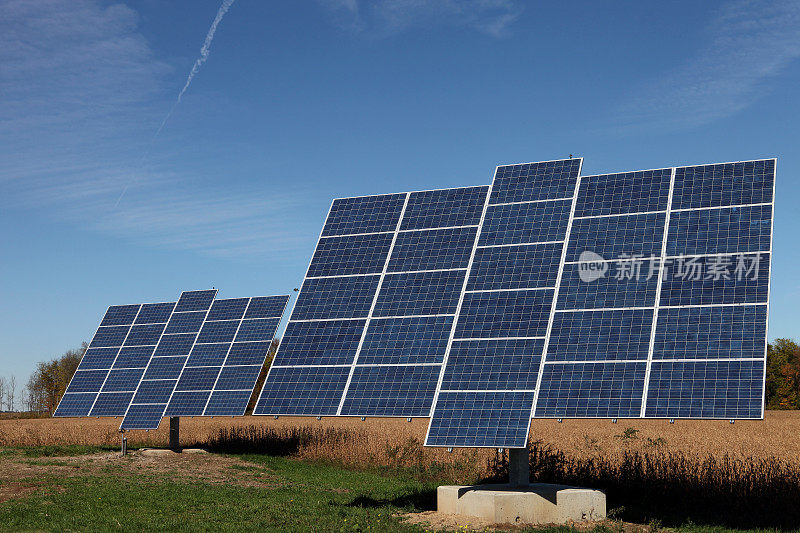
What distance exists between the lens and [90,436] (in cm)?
4631

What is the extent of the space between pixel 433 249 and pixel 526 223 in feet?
10.3

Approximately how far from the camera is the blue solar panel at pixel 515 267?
21.6 m

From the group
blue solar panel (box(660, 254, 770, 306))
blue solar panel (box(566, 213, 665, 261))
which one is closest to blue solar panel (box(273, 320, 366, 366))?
blue solar panel (box(566, 213, 665, 261))

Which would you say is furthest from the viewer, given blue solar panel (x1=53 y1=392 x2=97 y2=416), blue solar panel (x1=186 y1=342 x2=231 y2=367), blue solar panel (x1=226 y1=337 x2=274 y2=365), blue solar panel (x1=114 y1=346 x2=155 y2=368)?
blue solar panel (x1=114 y1=346 x2=155 y2=368)

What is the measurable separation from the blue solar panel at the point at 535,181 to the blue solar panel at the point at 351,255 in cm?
400

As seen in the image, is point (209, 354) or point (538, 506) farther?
point (209, 354)

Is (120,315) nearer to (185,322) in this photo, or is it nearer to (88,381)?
(88,381)

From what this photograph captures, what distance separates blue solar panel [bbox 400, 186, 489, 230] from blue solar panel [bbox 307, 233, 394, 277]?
3.50 ft

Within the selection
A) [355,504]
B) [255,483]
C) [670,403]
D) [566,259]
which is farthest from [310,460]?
[670,403]

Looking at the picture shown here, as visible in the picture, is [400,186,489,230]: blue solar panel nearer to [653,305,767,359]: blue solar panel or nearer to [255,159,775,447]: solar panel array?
[255,159,775,447]: solar panel array

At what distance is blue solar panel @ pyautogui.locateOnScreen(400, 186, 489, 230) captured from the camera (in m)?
25.3

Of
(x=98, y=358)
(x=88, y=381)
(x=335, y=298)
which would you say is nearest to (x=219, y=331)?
(x=88, y=381)

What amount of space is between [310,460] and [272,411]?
1256cm

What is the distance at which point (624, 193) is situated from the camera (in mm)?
22672
